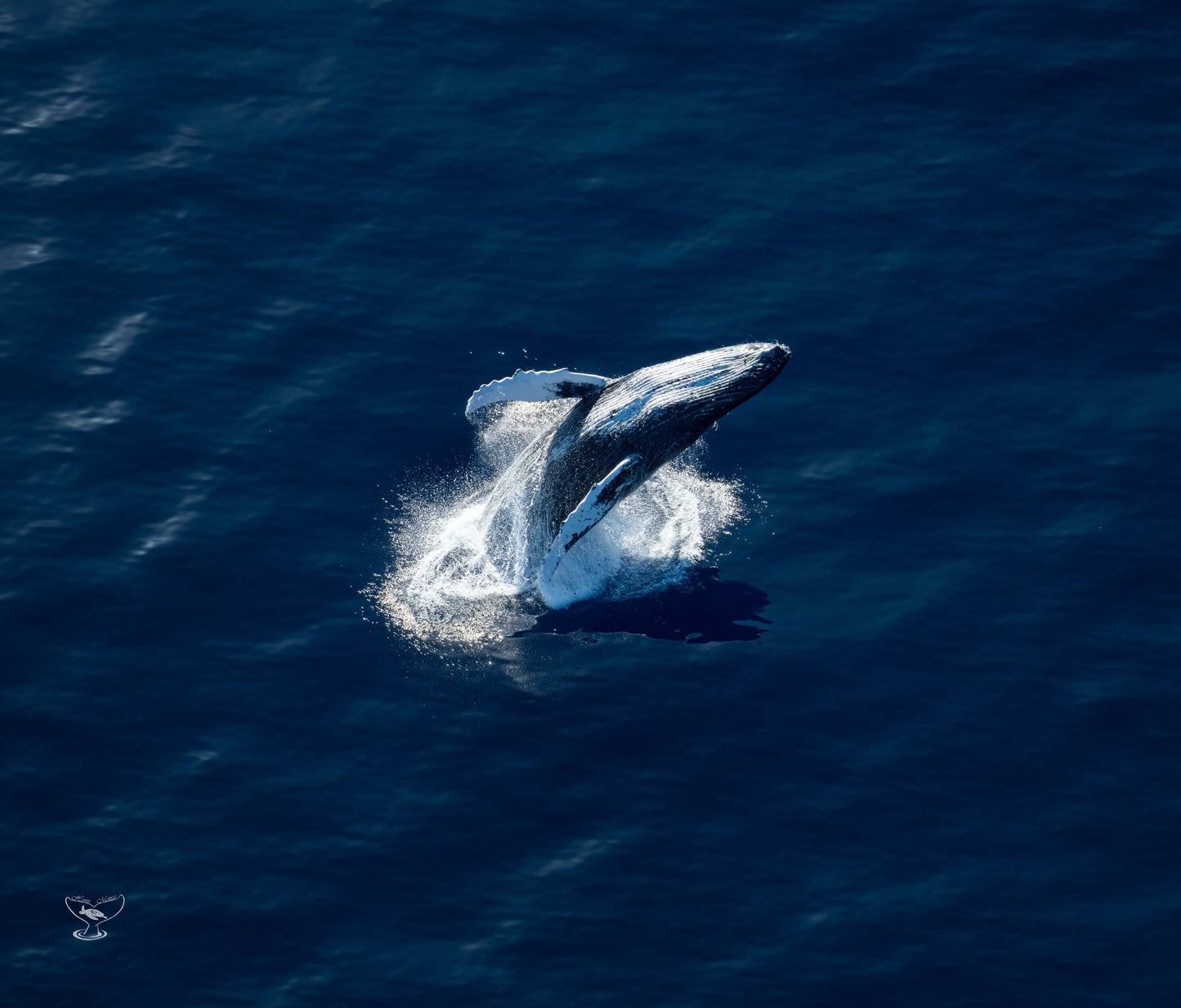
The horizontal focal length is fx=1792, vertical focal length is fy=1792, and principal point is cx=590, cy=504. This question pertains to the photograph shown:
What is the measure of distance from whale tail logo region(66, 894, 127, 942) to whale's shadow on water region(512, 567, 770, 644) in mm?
9655

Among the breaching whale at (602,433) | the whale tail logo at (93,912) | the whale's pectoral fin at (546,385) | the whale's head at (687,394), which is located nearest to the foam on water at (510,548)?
the breaching whale at (602,433)

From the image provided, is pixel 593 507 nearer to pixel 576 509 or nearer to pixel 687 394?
pixel 576 509

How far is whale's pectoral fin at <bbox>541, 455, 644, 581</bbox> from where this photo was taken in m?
36.6

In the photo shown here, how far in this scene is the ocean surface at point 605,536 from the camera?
103ft

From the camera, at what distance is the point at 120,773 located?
3400cm

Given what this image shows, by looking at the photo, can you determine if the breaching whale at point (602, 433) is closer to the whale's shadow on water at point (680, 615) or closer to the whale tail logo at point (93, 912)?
the whale's shadow on water at point (680, 615)

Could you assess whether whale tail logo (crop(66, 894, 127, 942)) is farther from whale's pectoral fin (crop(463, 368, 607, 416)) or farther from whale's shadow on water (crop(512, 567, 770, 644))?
whale's pectoral fin (crop(463, 368, 607, 416))

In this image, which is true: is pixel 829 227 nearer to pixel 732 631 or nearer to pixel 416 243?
pixel 416 243

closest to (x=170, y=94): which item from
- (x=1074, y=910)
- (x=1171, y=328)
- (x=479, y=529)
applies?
(x=479, y=529)

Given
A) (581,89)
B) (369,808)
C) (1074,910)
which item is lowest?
(1074,910)

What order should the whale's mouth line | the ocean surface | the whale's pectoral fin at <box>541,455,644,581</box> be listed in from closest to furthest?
the ocean surface < the whale's pectoral fin at <box>541,455,644,581</box> < the whale's mouth line

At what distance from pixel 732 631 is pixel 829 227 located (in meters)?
14.0

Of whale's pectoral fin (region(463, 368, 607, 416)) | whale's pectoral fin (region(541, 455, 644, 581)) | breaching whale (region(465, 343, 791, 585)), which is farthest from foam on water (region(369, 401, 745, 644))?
whale's pectoral fin (region(463, 368, 607, 416))

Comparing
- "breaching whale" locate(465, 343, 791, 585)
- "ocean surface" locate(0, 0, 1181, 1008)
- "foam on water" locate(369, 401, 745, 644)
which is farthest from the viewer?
"foam on water" locate(369, 401, 745, 644)
